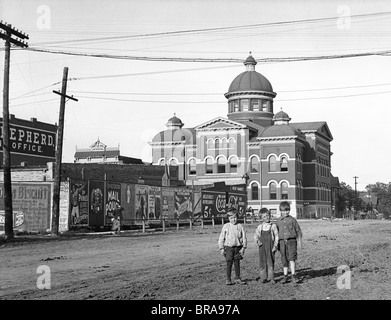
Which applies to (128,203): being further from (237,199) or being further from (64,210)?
(237,199)

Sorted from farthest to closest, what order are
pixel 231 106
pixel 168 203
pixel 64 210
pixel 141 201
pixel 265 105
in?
pixel 231 106 < pixel 265 105 < pixel 168 203 < pixel 141 201 < pixel 64 210

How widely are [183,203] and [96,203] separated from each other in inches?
Answer: 469

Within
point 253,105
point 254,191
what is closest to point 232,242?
point 254,191

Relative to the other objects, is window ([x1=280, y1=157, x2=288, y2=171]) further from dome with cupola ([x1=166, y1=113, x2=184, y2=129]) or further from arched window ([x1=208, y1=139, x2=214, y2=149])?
dome with cupola ([x1=166, y1=113, x2=184, y2=129])

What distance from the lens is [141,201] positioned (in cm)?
4053

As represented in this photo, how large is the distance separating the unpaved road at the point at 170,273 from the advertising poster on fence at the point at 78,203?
1049cm

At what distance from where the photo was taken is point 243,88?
92.7 m

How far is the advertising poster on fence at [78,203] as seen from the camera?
111 ft

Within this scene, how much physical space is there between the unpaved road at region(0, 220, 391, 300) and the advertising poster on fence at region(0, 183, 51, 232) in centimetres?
1013

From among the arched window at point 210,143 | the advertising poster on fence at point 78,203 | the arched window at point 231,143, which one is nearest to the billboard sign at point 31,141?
the arched window at point 210,143

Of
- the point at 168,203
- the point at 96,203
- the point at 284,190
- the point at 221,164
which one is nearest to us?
the point at 96,203

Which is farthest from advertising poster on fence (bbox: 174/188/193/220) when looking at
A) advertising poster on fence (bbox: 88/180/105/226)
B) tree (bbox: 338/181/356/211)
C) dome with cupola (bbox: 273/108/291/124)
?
tree (bbox: 338/181/356/211)

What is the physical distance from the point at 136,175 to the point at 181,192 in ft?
82.6
